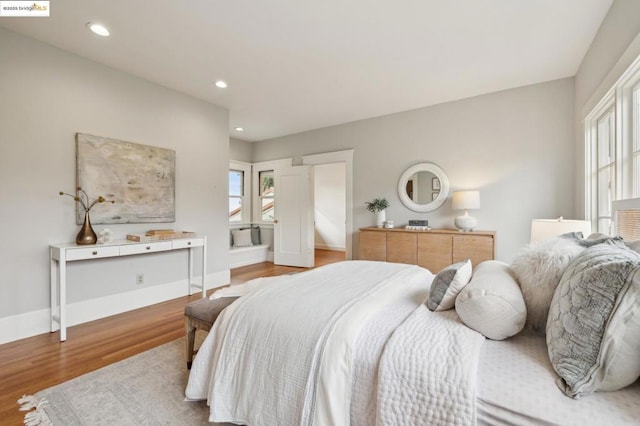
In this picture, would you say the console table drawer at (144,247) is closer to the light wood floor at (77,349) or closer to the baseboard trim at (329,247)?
the light wood floor at (77,349)

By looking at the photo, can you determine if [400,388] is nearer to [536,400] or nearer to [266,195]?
[536,400]

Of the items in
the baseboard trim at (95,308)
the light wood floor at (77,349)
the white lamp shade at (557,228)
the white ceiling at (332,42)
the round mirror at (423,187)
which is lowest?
the light wood floor at (77,349)

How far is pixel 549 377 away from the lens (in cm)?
87

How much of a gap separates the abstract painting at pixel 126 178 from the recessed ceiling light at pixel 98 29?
39.5 inches

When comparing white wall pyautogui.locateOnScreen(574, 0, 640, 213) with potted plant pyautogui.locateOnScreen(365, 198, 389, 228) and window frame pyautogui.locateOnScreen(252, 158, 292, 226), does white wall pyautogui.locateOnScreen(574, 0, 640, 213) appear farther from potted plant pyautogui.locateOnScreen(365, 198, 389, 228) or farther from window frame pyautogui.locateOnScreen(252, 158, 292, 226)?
window frame pyautogui.locateOnScreen(252, 158, 292, 226)

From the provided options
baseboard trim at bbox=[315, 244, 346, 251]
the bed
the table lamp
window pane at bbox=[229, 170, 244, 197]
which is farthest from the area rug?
baseboard trim at bbox=[315, 244, 346, 251]

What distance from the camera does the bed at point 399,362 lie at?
81 centimetres

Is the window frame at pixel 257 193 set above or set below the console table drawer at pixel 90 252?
above

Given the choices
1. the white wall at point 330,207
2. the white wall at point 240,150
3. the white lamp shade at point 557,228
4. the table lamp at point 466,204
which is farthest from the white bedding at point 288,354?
the white wall at point 330,207

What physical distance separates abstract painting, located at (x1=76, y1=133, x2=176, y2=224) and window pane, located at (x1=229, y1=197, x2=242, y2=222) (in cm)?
235

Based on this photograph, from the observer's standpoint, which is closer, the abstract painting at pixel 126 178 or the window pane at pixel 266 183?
the abstract painting at pixel 126 178

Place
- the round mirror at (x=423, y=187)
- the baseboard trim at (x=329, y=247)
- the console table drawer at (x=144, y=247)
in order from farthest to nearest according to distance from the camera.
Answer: the baseboard trim at (x=329, y=247), the round mirror at (x=423, y=187), the console table drawer at (x=144, y=247)

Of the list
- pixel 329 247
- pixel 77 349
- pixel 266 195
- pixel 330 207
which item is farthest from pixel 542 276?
pixel 329 247

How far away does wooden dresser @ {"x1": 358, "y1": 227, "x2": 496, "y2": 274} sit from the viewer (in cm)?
332
